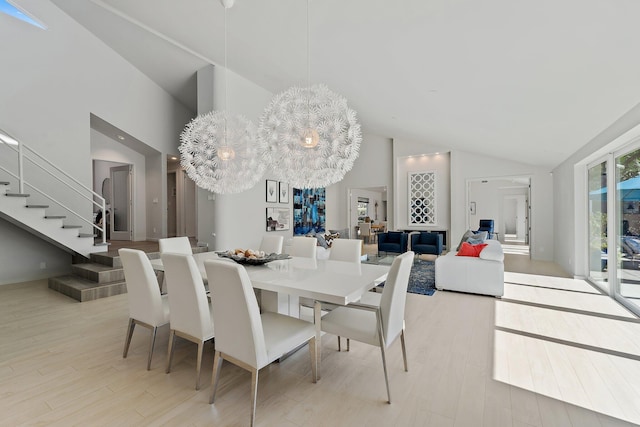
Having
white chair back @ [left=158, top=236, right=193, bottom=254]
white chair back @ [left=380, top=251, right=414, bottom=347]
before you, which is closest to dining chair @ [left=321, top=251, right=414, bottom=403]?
white chair back @ [left=380, top=251, right=414, bottom=347]

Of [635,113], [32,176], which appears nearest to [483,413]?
[635,113]

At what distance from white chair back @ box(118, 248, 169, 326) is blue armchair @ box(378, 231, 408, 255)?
6.04 m

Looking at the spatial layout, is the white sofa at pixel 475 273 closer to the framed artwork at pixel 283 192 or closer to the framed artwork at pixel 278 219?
the framed artwork at pixel 278 219

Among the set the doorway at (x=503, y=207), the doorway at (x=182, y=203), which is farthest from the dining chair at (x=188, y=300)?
the doorway at (x=503, y=207)

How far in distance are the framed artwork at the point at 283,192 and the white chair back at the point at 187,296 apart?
16.2 feet

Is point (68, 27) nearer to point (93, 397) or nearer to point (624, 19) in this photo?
point (93, 397)

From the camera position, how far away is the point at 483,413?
1.75 meters

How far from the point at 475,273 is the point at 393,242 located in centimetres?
350

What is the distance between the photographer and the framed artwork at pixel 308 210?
778cm

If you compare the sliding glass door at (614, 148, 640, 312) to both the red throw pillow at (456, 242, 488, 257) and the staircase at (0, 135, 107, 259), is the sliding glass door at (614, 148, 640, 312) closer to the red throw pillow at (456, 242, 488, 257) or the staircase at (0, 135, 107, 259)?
the red throw pillow at (456, 242, 488, 257)

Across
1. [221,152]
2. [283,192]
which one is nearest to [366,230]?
[283,192]

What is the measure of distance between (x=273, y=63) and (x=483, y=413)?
194 inches

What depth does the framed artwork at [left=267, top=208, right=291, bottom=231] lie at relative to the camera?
6681 millimetres

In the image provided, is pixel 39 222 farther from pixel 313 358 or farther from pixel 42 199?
pixel 313 358
